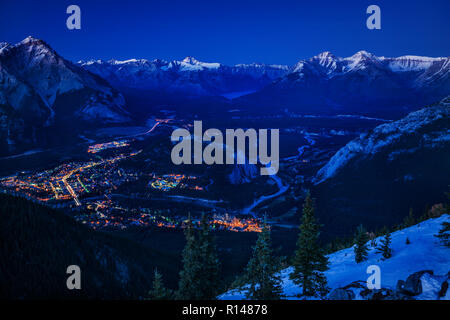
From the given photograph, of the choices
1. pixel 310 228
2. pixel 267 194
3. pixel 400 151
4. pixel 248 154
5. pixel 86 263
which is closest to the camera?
pixel 310 228

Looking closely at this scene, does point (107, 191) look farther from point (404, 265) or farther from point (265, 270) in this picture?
point (404, 265)

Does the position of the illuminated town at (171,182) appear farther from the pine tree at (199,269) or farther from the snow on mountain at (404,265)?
the snow on mountain at (404,265)

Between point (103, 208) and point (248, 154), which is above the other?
point (248, 154)

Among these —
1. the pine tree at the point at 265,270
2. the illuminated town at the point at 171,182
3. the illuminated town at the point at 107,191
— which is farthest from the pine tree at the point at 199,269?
the illuminated town at the point at 171,182

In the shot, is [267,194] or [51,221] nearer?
[51,221]

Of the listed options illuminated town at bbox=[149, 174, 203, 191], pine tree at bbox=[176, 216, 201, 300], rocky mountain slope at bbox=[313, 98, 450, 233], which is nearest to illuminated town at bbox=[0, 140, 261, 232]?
illuminated town at bbox=[149, 174, 203, 191]

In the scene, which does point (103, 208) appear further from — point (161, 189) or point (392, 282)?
point (392, 282)

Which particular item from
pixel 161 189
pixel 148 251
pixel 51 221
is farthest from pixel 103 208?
pixel 51 221
